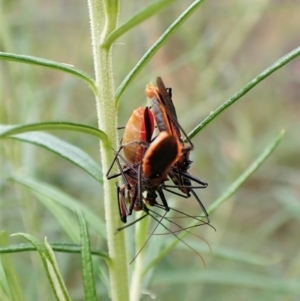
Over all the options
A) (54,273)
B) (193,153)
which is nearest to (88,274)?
(54,273)

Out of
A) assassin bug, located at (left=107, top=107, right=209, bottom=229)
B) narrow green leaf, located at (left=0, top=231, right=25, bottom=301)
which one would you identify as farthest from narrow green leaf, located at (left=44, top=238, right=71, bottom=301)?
assassin bug, located at (left=107, top=107, right=209, bottom=229)

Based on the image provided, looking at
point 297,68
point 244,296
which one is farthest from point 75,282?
point 297,68

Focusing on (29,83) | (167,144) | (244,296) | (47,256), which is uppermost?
(29,83)

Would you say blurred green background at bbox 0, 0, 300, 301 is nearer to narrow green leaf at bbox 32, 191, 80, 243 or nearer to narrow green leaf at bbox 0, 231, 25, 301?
narrow green leaf at bbox 32, 191, 80, 243

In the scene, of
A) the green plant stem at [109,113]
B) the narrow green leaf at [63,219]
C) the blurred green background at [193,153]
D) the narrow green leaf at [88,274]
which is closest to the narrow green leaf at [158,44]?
the green plant stem at [109,113]

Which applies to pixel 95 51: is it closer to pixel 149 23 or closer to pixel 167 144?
pixel 167 144

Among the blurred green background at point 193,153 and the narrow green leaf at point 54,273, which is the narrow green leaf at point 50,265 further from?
the blurred green background at point 193,153
